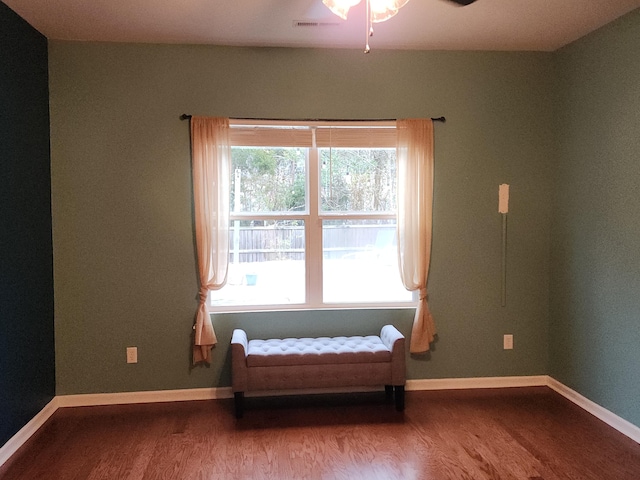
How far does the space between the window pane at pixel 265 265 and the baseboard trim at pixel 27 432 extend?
1.28 metres

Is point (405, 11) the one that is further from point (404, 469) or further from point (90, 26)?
point (404, 469)

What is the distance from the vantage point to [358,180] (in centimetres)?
383

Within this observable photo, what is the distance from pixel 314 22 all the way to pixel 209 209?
1.43 m

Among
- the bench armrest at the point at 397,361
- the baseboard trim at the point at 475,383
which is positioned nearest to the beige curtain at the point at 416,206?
the baseboard trim at the point at 475,383

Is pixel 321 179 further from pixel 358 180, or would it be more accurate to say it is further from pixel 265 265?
pixel 265 265

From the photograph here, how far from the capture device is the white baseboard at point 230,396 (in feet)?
10.1

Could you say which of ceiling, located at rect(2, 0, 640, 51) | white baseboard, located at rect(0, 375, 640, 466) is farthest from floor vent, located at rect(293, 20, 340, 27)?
white baseboard, located at rect(0, 375, 640, 466)

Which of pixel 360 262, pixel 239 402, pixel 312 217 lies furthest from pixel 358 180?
pixel 239 402

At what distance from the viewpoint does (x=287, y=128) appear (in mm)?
3670

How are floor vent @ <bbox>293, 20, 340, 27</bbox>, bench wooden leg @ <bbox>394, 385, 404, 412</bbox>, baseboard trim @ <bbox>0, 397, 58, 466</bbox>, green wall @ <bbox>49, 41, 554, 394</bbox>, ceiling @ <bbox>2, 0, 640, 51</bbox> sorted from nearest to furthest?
1. baseboard trim @ <bbox>0, 397, 58, 466</bbox>
2. ceiling @ <bbox>2, 0, 640, 51</bbox>
3. floor vent @ <bbox>293, 20, 340, 27</bbox>
4. bench wooden leg @ <bbox>394, 385, 404, 412</bbox>
5. green wall @ <bbox>49, 41, 554, 394</bbox>

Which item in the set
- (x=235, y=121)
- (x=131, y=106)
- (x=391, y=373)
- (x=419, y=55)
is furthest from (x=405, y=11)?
(x=391, y=373)

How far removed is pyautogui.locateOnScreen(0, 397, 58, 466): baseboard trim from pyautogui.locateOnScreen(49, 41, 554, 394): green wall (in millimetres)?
192

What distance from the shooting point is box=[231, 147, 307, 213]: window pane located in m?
3.73

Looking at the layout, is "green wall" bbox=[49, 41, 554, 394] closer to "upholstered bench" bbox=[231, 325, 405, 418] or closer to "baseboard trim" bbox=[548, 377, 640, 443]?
"baseboard trim" bbox=[548, 377, 640, 443]
